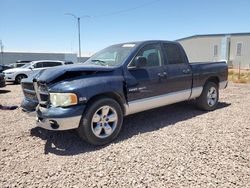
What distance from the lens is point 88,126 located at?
12.5ft

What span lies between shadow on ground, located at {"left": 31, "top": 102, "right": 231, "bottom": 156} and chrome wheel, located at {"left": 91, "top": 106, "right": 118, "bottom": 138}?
0.25m

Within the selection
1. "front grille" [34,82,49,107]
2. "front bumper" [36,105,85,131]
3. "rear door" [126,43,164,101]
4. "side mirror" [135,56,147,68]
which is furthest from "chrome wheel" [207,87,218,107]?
"front grille" [34,82,49,107]

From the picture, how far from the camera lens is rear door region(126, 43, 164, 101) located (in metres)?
4.39

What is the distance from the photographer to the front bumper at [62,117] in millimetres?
3566

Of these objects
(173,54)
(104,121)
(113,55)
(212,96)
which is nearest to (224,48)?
(212,96)

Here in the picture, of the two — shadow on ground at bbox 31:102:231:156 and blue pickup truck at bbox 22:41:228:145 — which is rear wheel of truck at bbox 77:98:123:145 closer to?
blue pickup truck at bbox 22:41:228:145

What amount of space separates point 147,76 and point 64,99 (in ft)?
5.91

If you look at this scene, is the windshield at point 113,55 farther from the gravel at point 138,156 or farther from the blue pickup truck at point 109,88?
the gravel at point 138,156

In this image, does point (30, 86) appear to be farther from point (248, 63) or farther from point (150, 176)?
point (248, 63)

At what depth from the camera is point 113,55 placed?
5.01m

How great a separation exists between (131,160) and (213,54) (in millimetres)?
35627

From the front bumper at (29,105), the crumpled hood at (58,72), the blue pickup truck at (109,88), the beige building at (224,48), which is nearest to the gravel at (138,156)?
the blue pickup truck at (109,88)

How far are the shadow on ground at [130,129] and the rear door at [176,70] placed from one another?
695 millimetres

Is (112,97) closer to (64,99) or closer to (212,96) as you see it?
(64,99)
